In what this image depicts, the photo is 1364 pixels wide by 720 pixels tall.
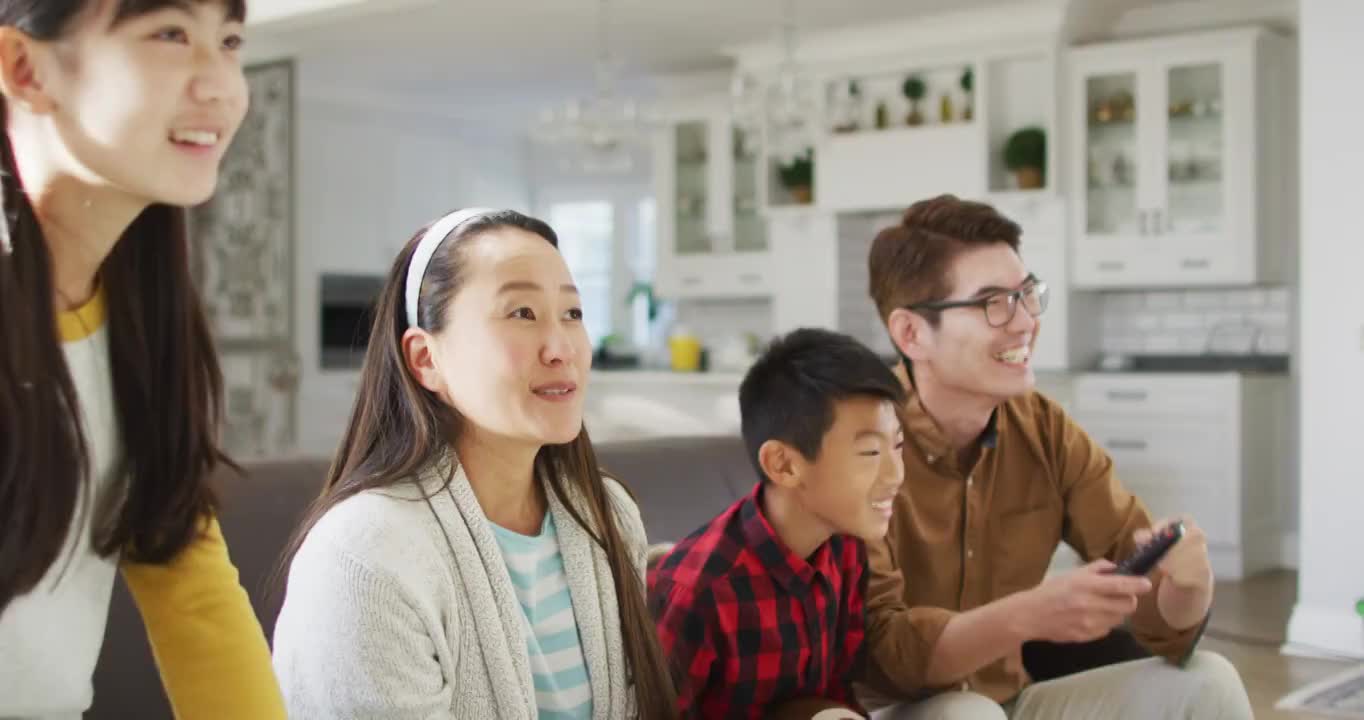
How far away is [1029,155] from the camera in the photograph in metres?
A: 6.31

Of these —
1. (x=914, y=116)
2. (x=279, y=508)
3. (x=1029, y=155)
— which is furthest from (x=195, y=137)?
(x=914, y=116)

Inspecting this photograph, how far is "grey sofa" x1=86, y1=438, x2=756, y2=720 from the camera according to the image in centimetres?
159

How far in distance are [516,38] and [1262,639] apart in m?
4.45

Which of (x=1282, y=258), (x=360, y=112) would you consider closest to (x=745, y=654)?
(x=1282, y=258)

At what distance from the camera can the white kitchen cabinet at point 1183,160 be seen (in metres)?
5.98

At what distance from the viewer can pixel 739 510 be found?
1.72 metres

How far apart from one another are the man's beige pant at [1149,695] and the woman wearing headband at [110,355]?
3.26 feet

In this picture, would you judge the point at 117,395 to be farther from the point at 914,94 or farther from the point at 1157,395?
the point at 914,94

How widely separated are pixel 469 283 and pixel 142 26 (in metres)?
0.56

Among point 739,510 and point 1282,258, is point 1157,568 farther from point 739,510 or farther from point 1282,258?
point 1282,258

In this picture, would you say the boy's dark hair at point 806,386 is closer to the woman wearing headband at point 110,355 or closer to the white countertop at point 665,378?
the woman wearing headband at point 110,355

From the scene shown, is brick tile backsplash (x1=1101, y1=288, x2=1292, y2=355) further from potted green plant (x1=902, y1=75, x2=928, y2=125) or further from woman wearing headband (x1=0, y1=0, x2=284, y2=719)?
woman wearing headband (x1=0, y1=0, x2=284, y2=719)

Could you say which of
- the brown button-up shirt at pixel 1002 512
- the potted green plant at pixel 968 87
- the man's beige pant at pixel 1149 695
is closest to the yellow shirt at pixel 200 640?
the man's beige pant at pixel 1149 695

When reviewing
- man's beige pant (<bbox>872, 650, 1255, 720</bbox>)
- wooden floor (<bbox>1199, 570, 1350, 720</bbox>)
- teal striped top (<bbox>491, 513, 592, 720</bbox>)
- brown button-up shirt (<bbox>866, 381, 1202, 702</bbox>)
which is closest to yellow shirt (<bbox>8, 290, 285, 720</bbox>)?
teal striped top (<bbox>491, 513, 592, 720</bbox>)
